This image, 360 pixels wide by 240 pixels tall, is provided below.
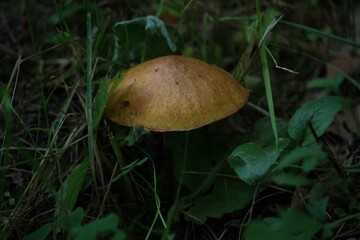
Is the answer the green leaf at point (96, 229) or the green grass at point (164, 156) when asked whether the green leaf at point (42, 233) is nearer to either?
the green grass at point (164, 156)

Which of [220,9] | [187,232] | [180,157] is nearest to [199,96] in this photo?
[180,157]

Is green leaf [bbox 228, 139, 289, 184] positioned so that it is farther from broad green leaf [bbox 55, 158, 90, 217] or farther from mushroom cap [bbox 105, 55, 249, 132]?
broad green leaf [bbox 55, 158, 90, 217]

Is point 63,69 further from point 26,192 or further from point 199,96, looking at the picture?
point 199,96

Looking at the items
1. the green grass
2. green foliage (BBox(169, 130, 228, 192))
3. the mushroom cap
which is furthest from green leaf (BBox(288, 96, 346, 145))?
green foliage (BBox(169, 130, 228, 192))

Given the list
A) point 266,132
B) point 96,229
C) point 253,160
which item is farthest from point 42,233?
point 266,132

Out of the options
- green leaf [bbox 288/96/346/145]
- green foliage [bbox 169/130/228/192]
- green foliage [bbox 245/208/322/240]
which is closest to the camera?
green foliage [bbox 245/208/322/240]

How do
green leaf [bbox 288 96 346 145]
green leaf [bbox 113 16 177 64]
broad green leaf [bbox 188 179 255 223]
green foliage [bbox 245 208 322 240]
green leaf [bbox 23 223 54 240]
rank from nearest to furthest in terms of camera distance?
green foliage [bbox 245 208 322 240] → green leaf [bbox 23 223 54 240] → green leaf [bbox 288 96 346 145] → broad green leaf [bbox 188 179 255 223] → green leaf [bbox 113 16 177 64]

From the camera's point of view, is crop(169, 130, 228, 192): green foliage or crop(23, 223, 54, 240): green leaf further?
crop(169, 130, 228, 192): green foliage

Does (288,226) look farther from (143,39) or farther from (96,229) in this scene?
(143,39)

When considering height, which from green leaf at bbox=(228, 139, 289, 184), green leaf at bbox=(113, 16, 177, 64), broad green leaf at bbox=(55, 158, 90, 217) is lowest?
broad green leaf at bbox=(55, 158, 90, 217)
